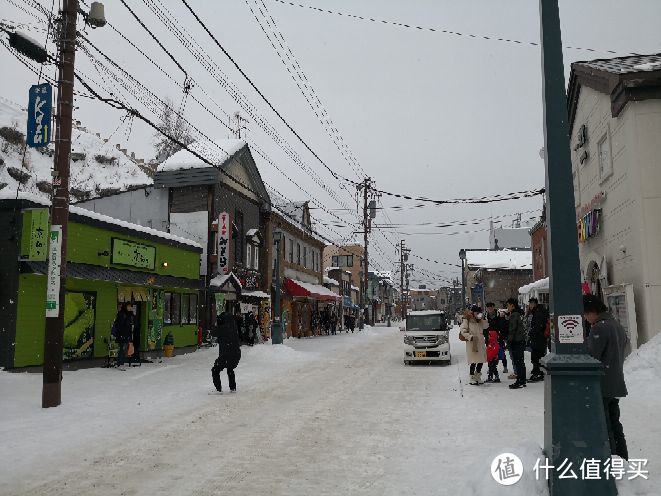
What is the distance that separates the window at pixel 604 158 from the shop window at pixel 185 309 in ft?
51.9

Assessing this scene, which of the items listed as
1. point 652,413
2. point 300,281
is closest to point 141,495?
point 652,413

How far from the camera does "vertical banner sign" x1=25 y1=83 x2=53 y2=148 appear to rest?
35.5 ft

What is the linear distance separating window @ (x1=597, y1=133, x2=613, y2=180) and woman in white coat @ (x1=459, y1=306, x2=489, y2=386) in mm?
6434

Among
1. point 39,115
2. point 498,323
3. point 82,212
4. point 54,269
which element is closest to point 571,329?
point 498,323

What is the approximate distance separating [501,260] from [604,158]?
45.4 metres

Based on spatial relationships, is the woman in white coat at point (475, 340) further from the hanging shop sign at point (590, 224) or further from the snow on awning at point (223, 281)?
the snow on awning at point (223, 281)

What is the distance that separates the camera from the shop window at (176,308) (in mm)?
21000

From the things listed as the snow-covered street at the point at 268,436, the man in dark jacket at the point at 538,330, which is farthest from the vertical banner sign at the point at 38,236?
the man in dark jacket at the point at 538,330

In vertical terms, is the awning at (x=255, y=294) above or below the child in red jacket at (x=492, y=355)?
above

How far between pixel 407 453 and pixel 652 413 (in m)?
4.70

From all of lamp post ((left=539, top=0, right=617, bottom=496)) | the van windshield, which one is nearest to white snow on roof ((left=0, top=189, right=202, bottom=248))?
the van windshield

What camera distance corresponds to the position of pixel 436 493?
16.5 feet

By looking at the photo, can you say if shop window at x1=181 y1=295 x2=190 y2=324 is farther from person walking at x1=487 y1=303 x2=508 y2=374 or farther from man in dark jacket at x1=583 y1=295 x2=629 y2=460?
man in dark jacket at x1=583 y1=295 x2=629 y2=460
